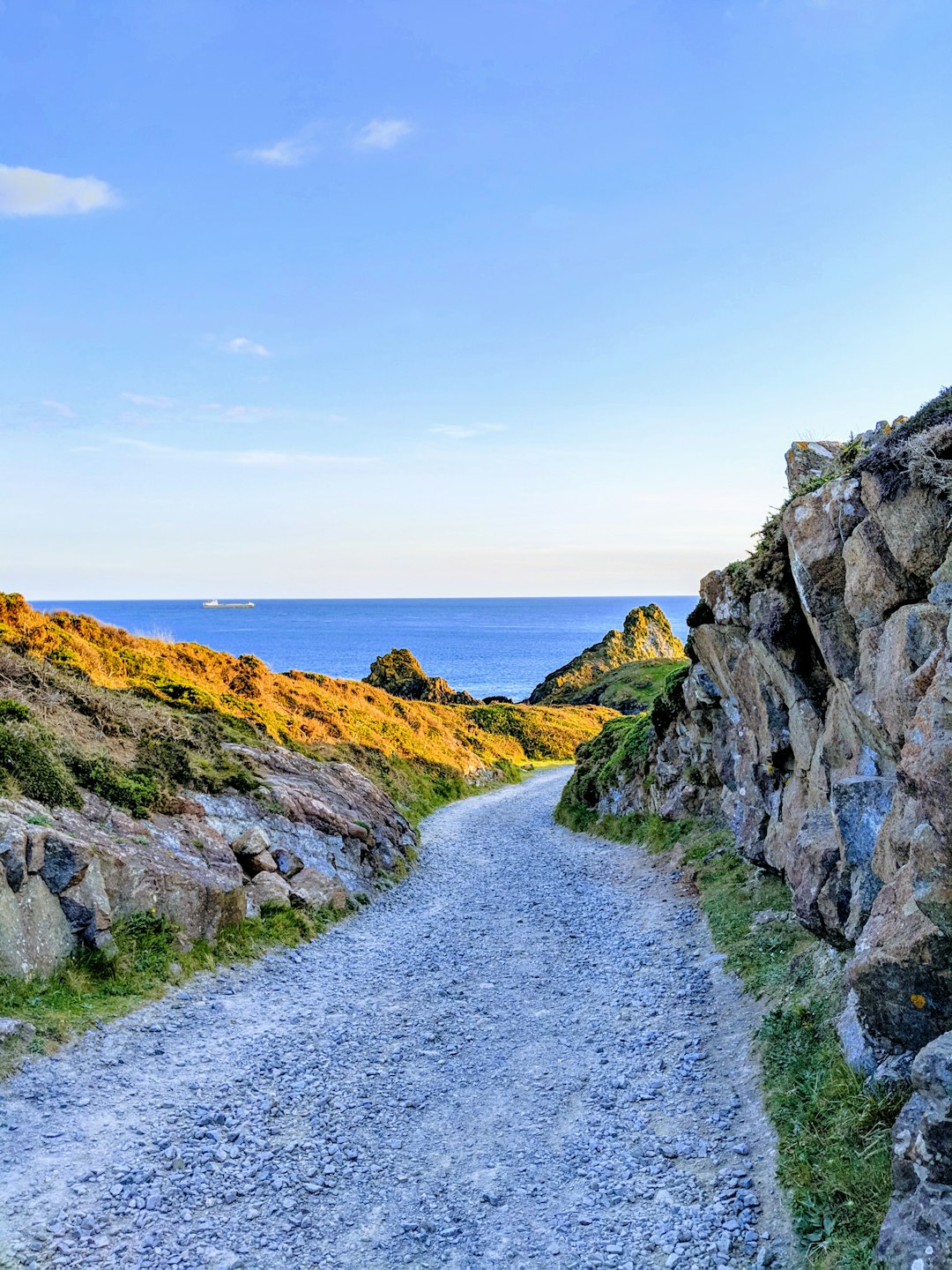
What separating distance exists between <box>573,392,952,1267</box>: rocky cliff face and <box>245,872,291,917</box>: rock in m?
12.0

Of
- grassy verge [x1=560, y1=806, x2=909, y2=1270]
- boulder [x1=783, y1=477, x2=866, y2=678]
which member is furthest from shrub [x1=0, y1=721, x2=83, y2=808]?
boulder [x1=783, y1=477, x2=866, y2=678]

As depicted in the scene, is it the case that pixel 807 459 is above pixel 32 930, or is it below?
above

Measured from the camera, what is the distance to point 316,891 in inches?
815

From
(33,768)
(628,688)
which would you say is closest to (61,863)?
(33,768)

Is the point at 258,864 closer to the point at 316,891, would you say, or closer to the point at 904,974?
the point at 316,891

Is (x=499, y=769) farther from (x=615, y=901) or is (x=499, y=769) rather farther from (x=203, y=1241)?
(x=203, y=1241)

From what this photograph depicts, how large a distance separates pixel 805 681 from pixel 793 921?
487cm

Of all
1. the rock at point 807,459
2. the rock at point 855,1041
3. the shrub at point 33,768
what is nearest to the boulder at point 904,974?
the rock at point 855,1041

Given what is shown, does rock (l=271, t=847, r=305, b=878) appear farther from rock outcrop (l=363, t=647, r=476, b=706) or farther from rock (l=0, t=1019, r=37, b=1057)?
rock outcrop (l=363, t=647, r=476, b=706)

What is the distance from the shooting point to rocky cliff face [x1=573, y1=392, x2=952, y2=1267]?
722cm

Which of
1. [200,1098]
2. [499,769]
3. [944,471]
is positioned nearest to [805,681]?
[944,471]

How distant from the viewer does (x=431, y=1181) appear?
9.16 m

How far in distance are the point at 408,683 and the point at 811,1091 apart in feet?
263

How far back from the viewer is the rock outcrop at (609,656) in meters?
98.7
